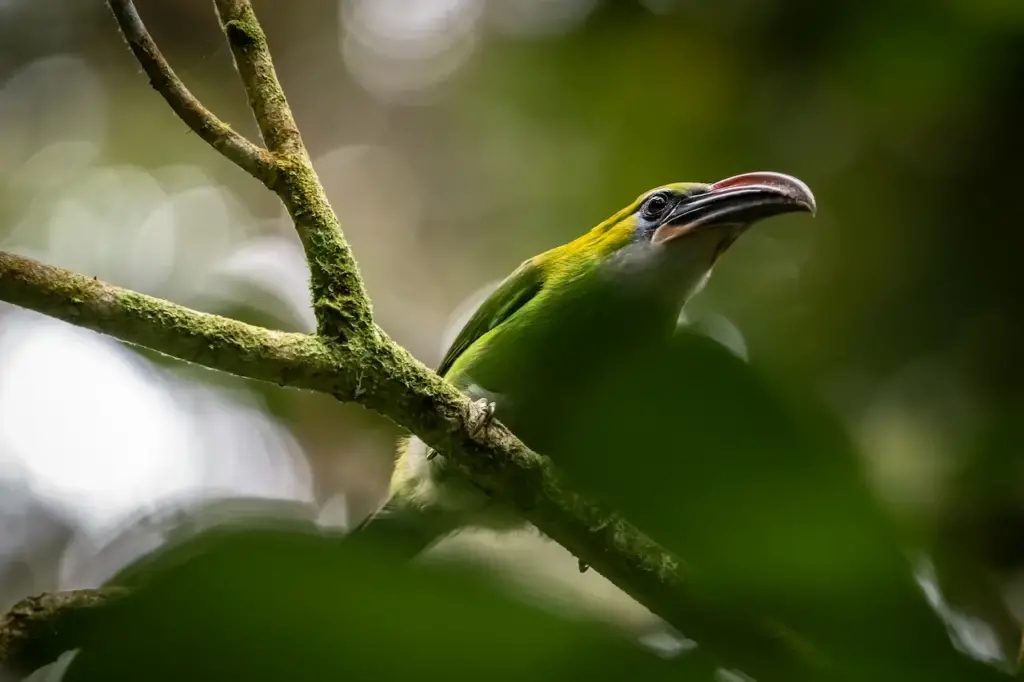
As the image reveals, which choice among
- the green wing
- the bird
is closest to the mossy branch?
the bird

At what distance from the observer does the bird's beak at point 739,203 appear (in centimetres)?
179

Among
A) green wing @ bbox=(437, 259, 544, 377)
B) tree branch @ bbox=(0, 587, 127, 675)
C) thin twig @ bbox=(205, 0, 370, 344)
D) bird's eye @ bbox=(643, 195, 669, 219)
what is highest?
bird's eye @ bbox=(643, 195, 669, 219)

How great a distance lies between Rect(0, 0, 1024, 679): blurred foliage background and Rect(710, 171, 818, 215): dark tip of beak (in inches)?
2.2

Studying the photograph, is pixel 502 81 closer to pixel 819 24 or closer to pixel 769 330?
pixel 819 24

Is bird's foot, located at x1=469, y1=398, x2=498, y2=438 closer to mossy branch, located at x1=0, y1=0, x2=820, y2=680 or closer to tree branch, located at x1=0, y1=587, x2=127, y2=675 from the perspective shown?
mossy branch, located at x1=0, y1=0, x2=820, y2=680

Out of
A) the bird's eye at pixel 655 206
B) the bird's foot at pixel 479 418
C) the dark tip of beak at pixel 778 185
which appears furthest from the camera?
the bird's eye at pixel 655 206

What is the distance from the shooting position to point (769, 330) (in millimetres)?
817

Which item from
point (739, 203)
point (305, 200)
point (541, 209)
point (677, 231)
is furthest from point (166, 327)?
point (541, 209)

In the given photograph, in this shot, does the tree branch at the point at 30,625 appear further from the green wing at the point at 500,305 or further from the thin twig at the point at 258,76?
the green wing at the point at 500,305

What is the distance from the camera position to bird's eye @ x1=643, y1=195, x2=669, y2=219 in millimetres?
2416

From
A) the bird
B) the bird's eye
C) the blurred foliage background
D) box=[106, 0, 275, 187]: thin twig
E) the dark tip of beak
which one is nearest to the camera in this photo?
the blurred foliage background

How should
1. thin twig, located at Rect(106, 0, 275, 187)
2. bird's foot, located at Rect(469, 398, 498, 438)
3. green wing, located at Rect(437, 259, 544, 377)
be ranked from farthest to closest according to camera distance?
green wing, located at Rect(437, 259, 544, 377) → bird's foot, located at Rect(469, 398, 498, 438) → thin twig, located at Rect(106, 0, 275, 187)

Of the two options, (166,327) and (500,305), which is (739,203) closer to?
(500,305)

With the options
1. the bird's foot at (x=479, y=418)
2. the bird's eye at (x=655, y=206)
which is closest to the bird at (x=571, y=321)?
the bird's eye at (x=655, y=206)
